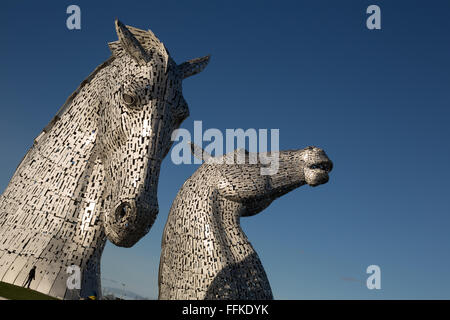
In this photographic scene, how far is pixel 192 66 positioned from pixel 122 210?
1.39m

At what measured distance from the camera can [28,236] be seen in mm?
2727

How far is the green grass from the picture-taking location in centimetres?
239

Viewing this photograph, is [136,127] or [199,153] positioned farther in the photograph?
[199,153]

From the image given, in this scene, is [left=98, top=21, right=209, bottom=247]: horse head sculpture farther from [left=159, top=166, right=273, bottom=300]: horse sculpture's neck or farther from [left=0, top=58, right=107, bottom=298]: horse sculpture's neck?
[left=159, top=166, right=273, bottom=300]: horse sculpture's neck

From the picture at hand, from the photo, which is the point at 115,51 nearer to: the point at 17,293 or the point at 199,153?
the point at 17,293

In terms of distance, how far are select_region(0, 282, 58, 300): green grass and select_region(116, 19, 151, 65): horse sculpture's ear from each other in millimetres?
1512

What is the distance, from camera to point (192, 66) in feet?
11.5

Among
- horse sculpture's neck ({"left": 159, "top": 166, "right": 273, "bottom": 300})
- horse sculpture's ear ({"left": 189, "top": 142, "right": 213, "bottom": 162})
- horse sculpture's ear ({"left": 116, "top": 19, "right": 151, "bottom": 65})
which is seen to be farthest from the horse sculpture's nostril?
horse sculpture's ear ({"left": 189, "top": 142, "right": 213, "bottom": 162})

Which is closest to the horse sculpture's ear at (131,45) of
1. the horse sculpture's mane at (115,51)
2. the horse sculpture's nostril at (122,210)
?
the horse sculpture's mane at (115,51)
